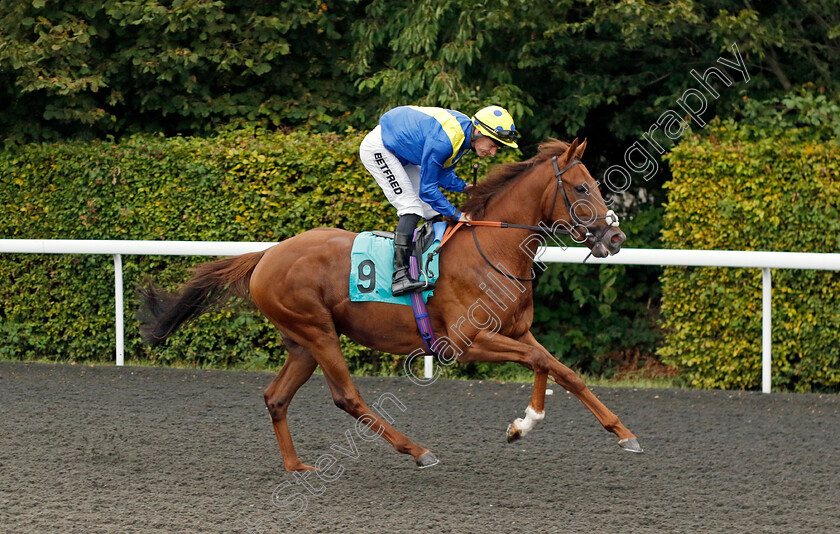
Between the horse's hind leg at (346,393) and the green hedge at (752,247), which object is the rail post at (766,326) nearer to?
the green hedge at (752,247)

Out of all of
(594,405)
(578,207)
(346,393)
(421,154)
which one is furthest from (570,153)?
(346,393)

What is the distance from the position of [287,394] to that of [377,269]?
888mm

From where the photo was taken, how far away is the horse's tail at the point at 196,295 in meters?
5.66

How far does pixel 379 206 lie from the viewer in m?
7.88

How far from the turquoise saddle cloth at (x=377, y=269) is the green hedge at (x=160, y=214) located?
8.81 feet

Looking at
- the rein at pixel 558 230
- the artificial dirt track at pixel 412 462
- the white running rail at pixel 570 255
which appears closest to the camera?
the artificial dirt track at pixel 412 462

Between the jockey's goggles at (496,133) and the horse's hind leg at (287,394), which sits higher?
the jockey's goggles at (496,133)

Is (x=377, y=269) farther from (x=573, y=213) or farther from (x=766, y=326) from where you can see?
(x=766, y=326)

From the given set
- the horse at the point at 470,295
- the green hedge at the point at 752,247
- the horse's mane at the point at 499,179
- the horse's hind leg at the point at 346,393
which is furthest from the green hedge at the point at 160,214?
the horse's hind leg at the point at 346,393

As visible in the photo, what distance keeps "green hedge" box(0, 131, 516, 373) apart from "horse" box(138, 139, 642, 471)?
254 centimetres

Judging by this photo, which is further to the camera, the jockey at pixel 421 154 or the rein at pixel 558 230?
the jockey at pixel 421 154

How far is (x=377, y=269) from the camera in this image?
516 centimetres

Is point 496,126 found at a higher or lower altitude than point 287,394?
higher

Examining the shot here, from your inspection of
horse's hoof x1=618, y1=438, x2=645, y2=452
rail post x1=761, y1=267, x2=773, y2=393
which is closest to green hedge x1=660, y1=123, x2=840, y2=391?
rail post x1=761, y1=267, x2=773, y2=393
